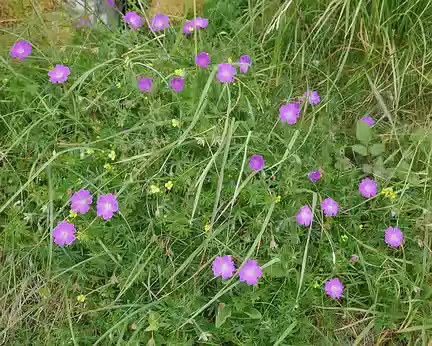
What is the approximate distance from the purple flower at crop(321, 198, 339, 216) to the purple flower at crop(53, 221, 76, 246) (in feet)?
2.97

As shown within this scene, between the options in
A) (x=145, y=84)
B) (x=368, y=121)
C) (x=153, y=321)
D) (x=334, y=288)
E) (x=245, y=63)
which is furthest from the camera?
(x=368, y=121)

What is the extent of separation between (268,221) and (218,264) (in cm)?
25

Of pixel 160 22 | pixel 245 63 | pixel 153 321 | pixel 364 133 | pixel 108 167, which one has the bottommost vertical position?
pixel 153 321

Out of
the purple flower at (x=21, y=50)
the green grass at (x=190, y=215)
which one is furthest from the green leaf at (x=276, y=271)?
the purple flower at (x=21, y=50)

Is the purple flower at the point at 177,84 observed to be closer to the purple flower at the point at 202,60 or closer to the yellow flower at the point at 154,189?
the purple flower at the point at 202,60

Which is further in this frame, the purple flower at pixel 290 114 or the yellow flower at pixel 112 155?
the purple flower at pixel 290 114

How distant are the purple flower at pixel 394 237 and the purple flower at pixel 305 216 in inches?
12.5

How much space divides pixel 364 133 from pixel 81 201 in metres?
1.16

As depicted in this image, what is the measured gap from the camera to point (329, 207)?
1724 millimetres

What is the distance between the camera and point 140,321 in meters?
1.58

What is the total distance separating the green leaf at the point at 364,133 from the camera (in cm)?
192

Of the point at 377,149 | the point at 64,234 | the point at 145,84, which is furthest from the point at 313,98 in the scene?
the point at 64,234

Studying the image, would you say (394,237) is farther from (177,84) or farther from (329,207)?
(177,84)

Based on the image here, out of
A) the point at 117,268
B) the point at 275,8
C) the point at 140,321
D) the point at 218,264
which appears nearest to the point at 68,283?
the point at 117,268
